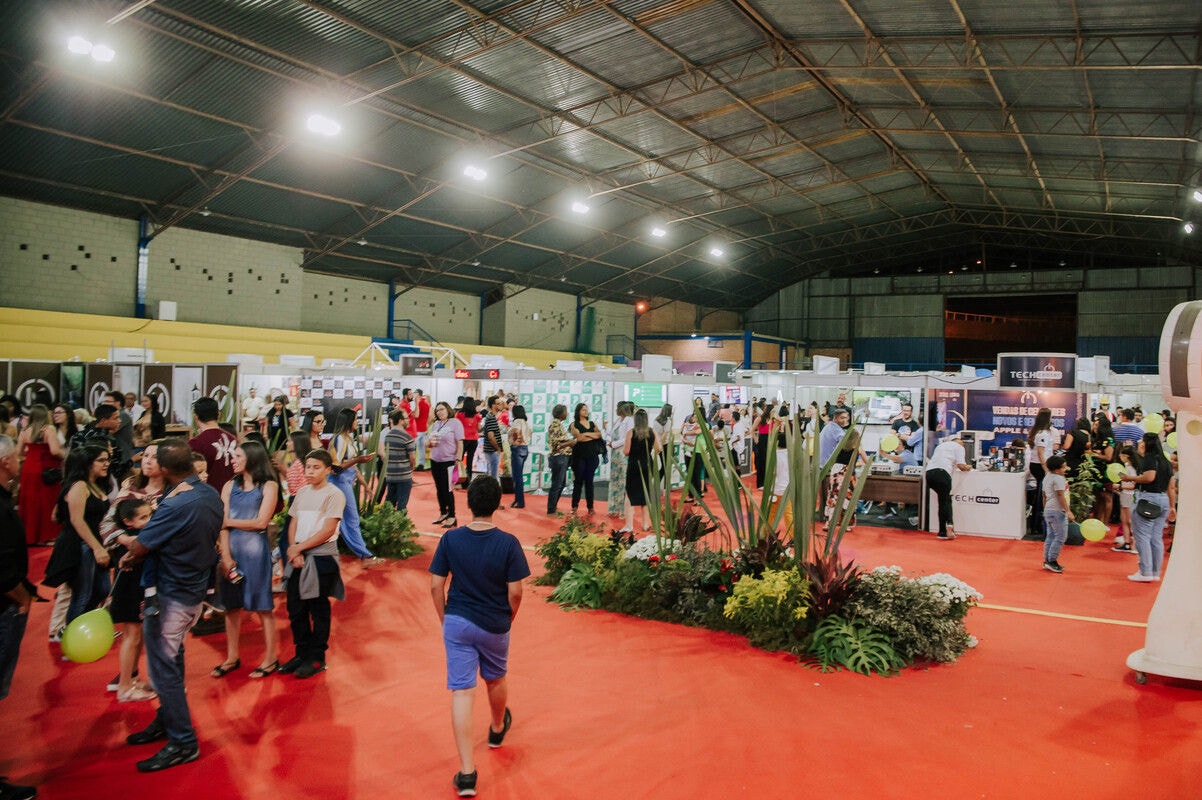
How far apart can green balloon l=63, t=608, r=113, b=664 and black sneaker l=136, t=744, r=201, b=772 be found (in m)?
0.54

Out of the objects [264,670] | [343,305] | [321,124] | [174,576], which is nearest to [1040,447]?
[264,670]

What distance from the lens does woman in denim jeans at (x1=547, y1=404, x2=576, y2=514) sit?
9.52 meters

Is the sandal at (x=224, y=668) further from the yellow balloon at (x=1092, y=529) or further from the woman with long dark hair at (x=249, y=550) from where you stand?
the yellow balloon at (x=1092, y=529)

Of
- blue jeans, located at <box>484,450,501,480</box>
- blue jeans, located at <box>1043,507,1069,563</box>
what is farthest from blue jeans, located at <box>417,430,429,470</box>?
blue jeans, located at <box>1043,507,1069,563</box>

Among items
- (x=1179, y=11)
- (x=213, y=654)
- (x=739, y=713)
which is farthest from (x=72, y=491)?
(x=1179, y=11)

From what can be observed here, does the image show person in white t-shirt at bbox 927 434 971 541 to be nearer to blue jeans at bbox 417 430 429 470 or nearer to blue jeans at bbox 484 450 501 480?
blue jeans at bbox 484 450 501 480

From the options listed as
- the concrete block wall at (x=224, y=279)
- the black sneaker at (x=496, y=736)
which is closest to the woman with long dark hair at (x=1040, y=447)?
the black sneaker at (x=496, y=736)

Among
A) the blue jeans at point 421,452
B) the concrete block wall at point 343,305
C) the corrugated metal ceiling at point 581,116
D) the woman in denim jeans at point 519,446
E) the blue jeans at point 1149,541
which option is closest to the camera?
the blue jeans at point 1149,541

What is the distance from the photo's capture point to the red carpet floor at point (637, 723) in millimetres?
3217

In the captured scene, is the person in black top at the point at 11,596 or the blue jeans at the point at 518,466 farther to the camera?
the blue jeans at the point at 518,466

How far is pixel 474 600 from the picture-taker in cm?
317

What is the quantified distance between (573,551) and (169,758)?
11.2ft

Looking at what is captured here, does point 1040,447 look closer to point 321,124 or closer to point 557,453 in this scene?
point 557,453

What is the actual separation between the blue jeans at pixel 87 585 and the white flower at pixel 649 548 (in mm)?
3458
